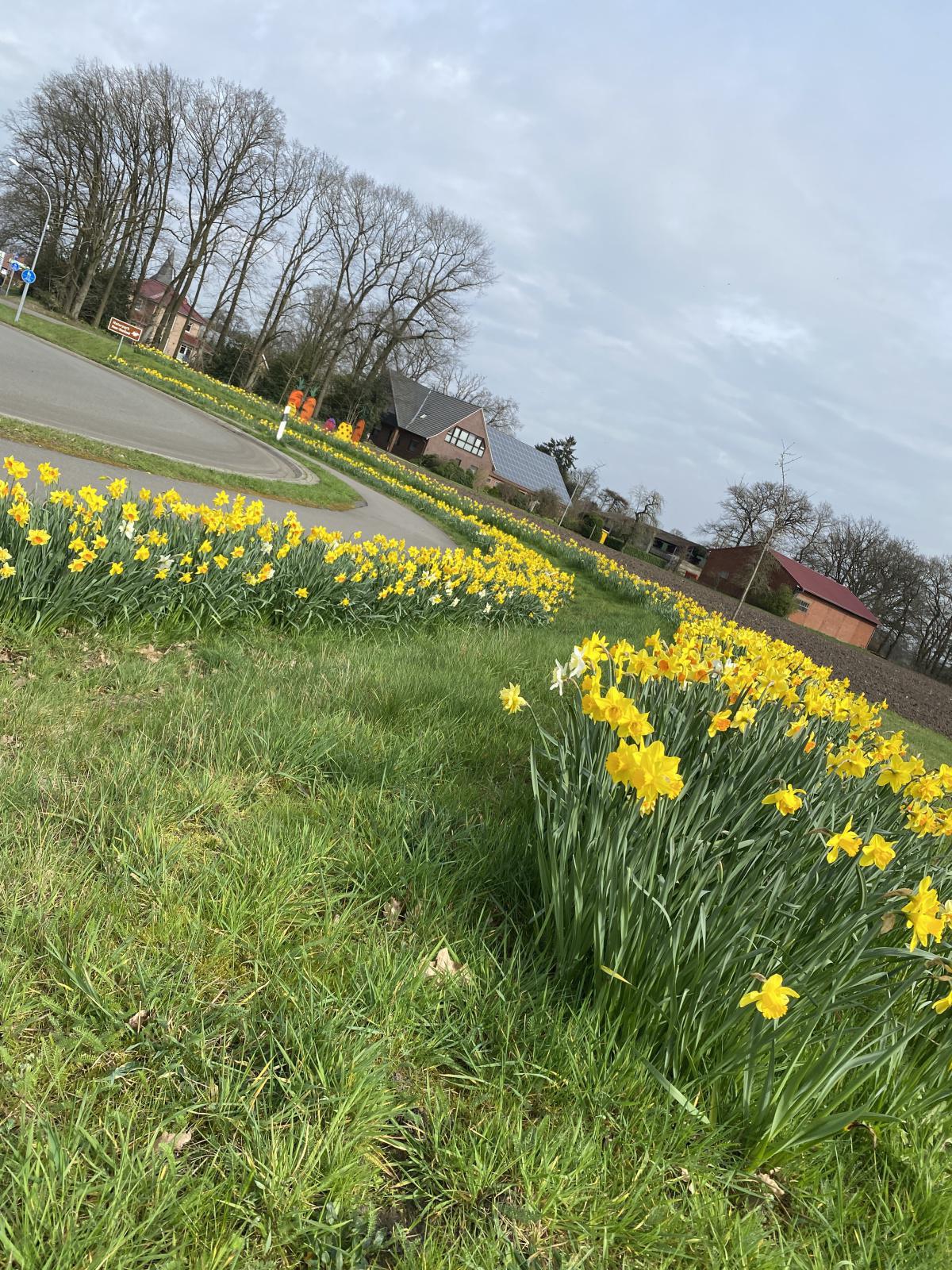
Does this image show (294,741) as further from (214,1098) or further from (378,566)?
(378,566)

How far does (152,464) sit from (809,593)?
168ft

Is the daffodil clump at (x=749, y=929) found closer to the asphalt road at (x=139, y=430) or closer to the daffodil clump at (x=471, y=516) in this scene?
the asphalt road at (x=139, y=430)

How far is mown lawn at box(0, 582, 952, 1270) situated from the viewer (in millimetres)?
1293

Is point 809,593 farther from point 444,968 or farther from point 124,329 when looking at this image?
point 444,968

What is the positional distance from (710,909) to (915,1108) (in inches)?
25.2

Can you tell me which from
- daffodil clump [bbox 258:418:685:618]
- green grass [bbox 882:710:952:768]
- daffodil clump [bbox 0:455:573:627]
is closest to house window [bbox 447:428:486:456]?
daffodil clump [bbox 258:418:685:618]

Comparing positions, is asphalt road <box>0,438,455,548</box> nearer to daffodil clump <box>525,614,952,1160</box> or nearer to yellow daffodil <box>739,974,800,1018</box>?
daffodil clump <box>525,614,952,1160</box>

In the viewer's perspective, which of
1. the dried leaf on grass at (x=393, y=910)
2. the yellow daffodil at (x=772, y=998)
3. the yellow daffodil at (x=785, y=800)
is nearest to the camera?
the yellow daffodil at (x=772, y=998)

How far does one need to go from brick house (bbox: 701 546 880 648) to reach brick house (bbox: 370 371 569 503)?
14945 mm

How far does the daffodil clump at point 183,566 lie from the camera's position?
12.4ft

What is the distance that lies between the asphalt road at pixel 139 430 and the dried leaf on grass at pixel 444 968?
6.31m

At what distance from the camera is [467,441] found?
59000 mm

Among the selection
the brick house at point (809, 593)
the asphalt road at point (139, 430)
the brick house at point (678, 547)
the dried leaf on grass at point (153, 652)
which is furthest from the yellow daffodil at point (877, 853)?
the brick house at point (678, 547)

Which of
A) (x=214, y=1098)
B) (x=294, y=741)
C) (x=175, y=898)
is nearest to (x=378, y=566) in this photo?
(x=294, y=741)
